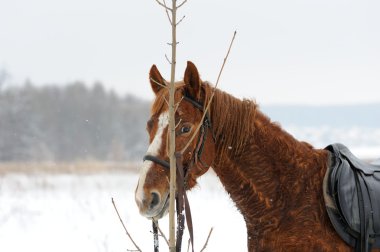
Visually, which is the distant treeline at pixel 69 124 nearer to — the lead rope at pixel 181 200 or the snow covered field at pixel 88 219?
the snow covered field at pixel 88 219

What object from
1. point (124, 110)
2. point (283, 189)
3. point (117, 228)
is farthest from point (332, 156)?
point (124, 110)

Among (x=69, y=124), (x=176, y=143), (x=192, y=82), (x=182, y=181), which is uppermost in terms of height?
(x=192, y=82)

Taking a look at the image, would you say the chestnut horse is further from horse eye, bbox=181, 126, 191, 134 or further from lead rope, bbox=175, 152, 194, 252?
lead rope, bbox=175, 152, 194, 252

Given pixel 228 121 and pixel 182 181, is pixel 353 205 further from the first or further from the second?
pixel 182 181

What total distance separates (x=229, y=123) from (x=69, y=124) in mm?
69894

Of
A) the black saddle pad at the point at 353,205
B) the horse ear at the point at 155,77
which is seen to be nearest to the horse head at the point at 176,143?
the horse ear at the point at 155,77

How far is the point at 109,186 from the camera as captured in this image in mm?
15094

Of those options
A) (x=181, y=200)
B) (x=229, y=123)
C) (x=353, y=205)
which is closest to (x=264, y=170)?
(x=229, y=123)

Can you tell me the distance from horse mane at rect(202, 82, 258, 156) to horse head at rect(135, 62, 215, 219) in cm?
5

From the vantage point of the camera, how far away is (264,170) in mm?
3162

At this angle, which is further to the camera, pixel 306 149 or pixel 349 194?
pixel 306 149

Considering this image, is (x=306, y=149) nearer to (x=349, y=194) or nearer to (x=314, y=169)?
(x=314, y=169)

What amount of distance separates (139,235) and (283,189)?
592 cm

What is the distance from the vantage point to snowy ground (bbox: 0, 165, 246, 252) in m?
7.93
